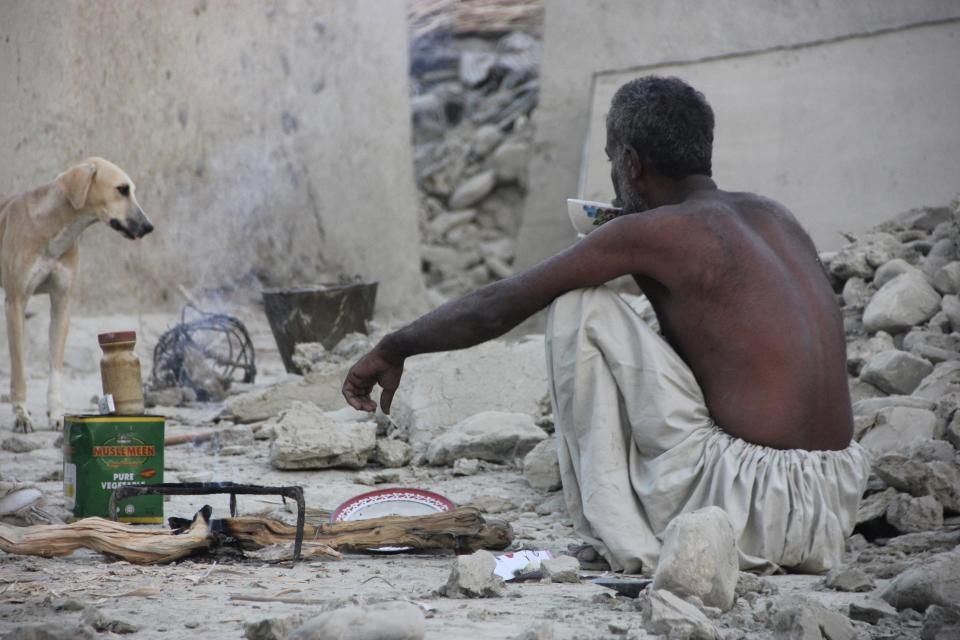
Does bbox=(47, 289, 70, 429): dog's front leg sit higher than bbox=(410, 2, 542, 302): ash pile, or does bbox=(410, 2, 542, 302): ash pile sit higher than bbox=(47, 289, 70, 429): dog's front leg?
bbox=(410, 2, 542, 302): ash pile

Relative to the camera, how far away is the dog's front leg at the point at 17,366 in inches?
207

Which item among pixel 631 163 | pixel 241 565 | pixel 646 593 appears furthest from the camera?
pixel 631 163

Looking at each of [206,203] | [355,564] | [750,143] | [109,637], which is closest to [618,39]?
[750,143]

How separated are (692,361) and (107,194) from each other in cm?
362

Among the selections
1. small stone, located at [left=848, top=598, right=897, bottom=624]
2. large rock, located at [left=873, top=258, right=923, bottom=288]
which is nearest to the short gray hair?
small stone, located at [left=848, top=598, right=897, bottom=624]

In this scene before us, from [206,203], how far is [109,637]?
642 centimetres

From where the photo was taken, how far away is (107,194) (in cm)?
571

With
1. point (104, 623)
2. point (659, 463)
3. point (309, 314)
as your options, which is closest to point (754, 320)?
point (659, 463)

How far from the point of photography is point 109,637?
7.07 ft

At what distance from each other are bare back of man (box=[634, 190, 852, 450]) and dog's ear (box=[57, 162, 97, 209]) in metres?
3.48

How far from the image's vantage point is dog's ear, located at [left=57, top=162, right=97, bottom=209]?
5.62 metres

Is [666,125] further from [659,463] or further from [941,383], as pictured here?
[941,383]

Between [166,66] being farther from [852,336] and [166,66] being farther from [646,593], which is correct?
[646,593]

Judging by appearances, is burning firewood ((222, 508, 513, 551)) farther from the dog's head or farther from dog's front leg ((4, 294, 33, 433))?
the dog's head
